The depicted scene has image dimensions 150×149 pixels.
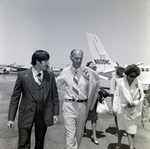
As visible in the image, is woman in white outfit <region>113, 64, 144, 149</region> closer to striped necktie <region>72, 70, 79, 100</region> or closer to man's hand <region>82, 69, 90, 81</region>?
man's hand <region>82, 69, 90, 81</region>

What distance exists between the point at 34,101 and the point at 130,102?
4.78 ft

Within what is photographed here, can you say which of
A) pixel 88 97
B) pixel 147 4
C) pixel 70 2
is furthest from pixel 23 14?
pixel 147 4

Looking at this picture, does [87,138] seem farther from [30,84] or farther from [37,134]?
[30,84]

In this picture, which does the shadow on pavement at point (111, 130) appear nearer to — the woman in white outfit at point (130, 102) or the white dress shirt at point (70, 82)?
the woman in white outfit at point (130, 102)

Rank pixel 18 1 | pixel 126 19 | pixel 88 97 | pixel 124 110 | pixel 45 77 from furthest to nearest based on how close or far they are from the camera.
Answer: pixel 126 19
pixel 18 1
pixel 124 110
pixel 88 97
pixel 45 77

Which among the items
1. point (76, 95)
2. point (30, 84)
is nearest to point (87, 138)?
point (76, 95)

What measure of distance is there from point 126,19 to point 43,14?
1.91 metres

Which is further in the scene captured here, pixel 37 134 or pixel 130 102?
pixel 130 102

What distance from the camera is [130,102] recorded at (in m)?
2.52

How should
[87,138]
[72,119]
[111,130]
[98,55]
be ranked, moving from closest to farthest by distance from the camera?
[72,119]
[87,138]
[111,130]
[98,55]

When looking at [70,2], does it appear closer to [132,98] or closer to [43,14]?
[43,14]

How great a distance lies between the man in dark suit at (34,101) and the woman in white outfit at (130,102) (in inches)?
44.9

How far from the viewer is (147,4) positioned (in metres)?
3.30

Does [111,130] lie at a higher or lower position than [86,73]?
lower
